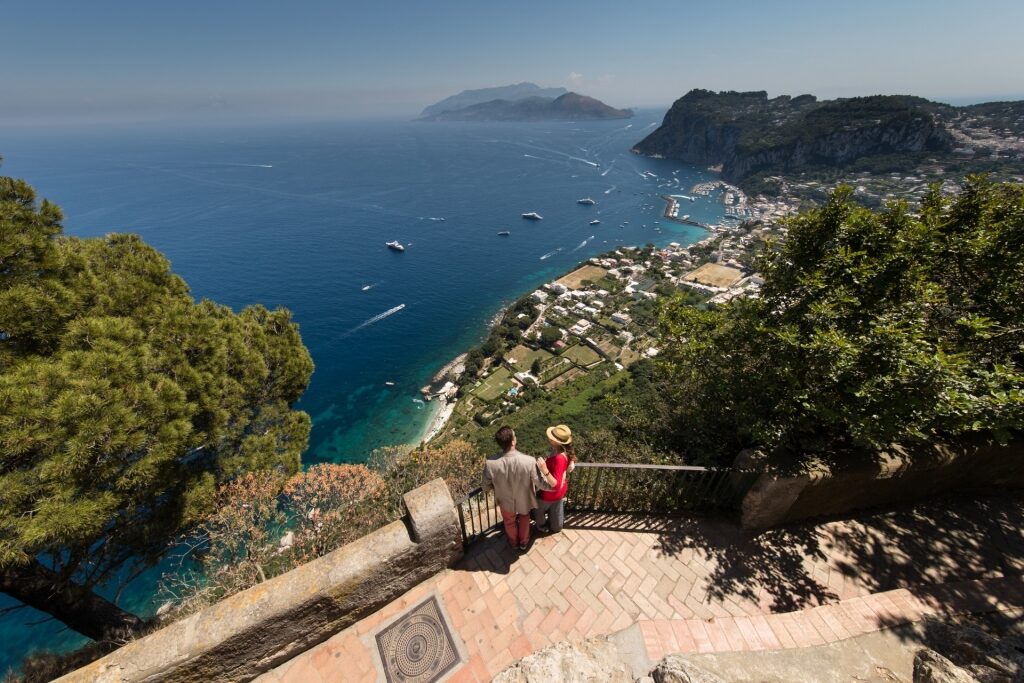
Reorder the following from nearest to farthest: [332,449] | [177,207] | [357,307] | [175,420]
A: 1. [175,420]
2. [332,449]
3. [357,307]
4. [177,207]

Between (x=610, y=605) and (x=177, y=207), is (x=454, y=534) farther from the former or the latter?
(x=177, y=207)

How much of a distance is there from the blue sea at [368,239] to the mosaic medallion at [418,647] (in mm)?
12144

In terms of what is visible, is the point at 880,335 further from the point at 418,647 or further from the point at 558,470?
the point at 418,647

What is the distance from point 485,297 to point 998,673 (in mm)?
58417

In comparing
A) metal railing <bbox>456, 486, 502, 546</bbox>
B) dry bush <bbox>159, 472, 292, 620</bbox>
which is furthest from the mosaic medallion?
dry bush <bbox>159, 472, 292, 620</bbox>

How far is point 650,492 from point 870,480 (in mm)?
2965

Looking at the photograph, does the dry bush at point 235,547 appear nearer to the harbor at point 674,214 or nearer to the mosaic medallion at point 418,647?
the mosaic medallion at point 418,647

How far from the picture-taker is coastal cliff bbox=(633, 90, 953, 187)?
115000 millimetres

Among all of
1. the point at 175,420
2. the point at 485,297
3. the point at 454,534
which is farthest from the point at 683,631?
the point at 485,297

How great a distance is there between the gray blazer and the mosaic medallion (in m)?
1.56

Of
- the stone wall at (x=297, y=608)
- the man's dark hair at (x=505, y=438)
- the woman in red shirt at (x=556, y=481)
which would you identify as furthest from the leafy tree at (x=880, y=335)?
the stone wall at (x=297, y=608)

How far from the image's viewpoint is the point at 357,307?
56188 mm

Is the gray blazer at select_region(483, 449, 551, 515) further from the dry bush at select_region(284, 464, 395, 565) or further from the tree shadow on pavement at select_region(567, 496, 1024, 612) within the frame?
the dry bush at select_region(284, 464, 395, 565)

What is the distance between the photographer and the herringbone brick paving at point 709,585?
174 inches
